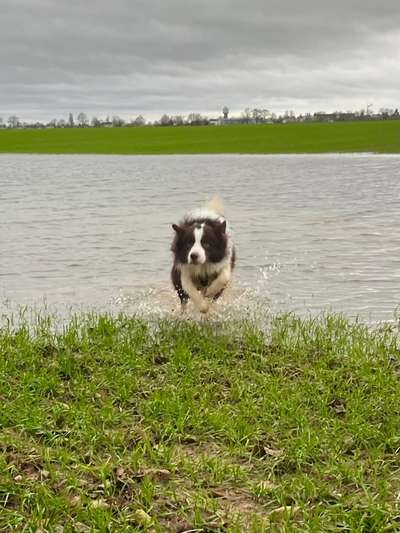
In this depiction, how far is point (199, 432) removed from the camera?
5.66 metres

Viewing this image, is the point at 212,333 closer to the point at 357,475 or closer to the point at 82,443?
the point at 82,443

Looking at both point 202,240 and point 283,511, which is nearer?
point 283,511

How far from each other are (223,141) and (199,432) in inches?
2752

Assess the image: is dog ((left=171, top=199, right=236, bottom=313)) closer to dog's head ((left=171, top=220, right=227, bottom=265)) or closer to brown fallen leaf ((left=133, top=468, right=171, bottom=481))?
dog's head ((left=171, top=220, right=227, bottom=265))

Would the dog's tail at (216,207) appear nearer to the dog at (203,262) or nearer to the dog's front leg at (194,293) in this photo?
the dog at (203,262)

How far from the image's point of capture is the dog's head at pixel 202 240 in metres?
10.3

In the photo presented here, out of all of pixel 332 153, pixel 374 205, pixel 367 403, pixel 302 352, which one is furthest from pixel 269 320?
pixel 332 153

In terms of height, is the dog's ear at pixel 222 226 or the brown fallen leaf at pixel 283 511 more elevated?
the dog's ear at pixel 222 226

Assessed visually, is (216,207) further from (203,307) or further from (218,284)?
(203,307)

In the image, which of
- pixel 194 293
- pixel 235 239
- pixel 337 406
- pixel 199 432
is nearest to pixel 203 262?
pixel 194 293

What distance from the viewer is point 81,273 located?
13.5 meters

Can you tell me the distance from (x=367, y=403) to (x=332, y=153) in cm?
5596

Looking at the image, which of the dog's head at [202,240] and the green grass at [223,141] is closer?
the dog's head at [202,240]

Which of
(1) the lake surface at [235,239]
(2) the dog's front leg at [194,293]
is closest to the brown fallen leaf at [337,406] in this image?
(1) the lake surface at [235,239]
